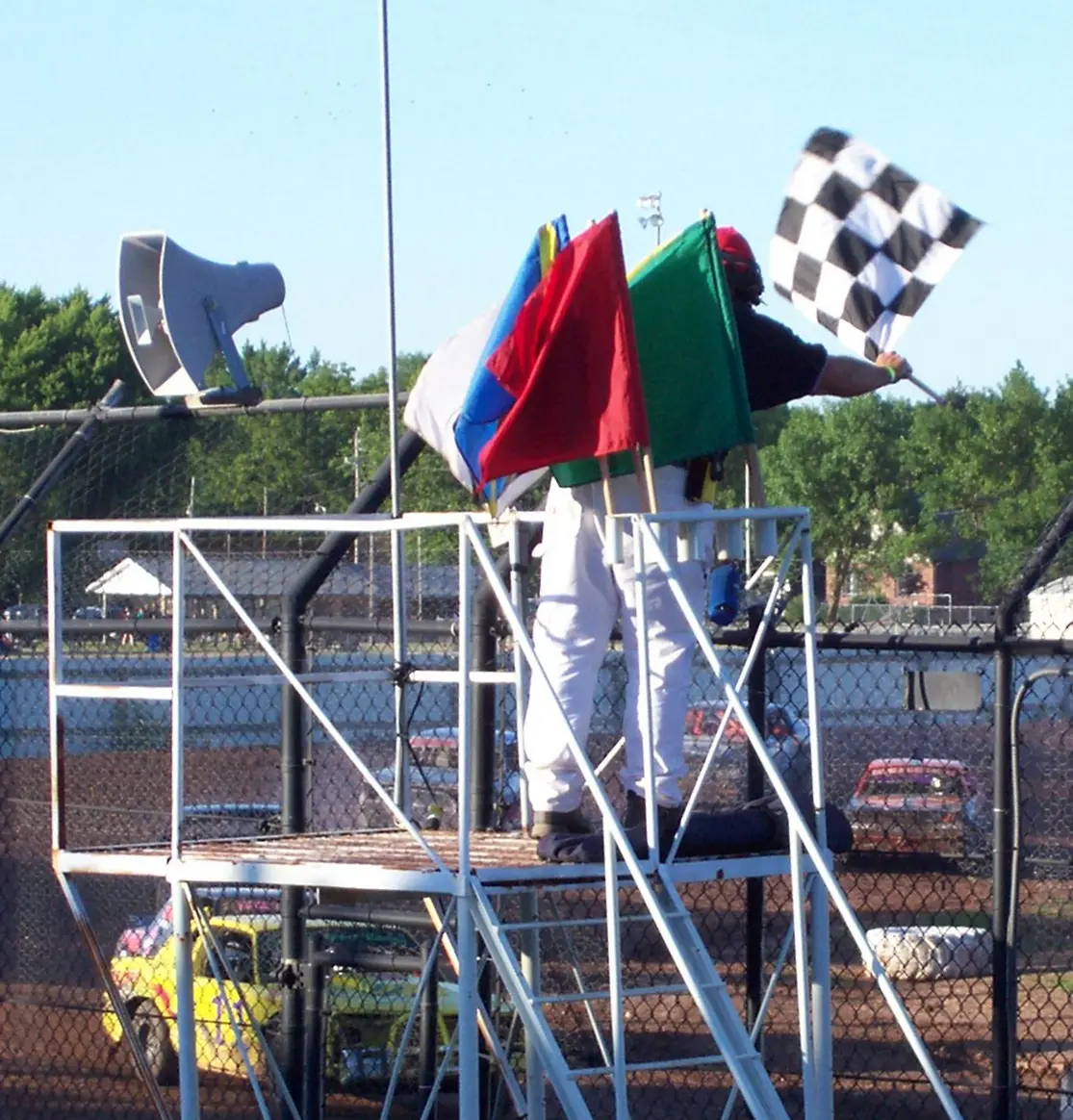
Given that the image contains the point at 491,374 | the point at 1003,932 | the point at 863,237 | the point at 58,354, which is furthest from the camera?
the point at 58,354

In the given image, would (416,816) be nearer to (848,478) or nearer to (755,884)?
(755,884)

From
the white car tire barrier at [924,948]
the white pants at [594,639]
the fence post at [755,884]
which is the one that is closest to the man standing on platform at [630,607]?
the white pants at [594,639]

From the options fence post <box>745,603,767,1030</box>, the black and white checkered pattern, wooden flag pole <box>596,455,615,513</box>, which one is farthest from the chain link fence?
wooden flag pole <box>596,455,615,513</box>

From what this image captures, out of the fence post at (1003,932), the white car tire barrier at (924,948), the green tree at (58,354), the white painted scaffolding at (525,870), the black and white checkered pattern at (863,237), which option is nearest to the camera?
the white painted scaffolding at (525,870)

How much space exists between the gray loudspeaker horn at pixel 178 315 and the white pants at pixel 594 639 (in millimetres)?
1837

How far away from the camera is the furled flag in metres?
4.76

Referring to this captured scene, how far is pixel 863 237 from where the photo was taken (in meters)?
5.73

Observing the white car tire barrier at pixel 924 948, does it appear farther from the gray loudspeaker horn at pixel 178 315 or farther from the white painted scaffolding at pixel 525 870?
the gray loudspeaker horn at pixel 178 315

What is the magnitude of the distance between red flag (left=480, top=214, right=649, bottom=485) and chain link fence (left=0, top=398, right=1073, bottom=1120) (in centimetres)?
135

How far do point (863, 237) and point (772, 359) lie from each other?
0.93 meters

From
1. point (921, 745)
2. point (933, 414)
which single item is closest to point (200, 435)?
point (921, 745)

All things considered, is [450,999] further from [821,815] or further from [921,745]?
[821,815]

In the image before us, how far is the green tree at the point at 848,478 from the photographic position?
Result: 1642 inches

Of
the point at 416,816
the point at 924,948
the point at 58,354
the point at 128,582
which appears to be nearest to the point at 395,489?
the point at 416,816
